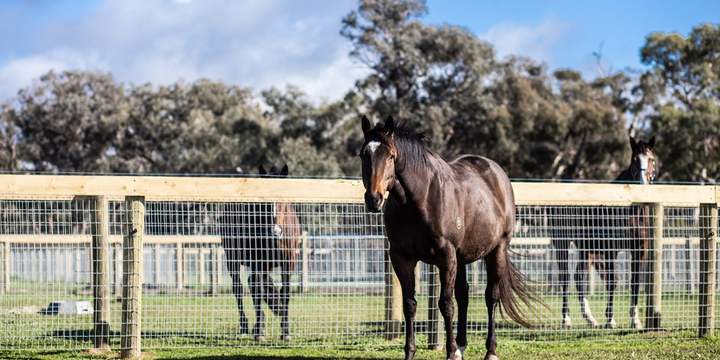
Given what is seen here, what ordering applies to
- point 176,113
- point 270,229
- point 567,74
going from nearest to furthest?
point 270,229 < point 567,74 < point 176,113

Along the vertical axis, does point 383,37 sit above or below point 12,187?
above

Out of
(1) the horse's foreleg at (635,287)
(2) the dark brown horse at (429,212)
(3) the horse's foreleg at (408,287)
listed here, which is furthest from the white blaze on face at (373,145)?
(1) the horse's foreleg at (635,287)

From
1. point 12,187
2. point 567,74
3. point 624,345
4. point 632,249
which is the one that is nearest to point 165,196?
point 12,187

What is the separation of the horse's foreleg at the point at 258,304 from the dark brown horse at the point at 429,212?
233 cm

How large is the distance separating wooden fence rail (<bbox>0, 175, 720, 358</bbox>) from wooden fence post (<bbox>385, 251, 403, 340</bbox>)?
0.4 inches

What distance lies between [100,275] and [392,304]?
2.97m

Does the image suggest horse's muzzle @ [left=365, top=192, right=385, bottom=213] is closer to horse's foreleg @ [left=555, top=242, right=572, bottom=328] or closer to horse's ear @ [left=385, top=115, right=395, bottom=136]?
horse's ear @ [left=385, top=115, right=395, bottom=136]

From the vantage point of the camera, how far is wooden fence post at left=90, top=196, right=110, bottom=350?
8398mm

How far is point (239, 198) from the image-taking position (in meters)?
Answer: 8.45

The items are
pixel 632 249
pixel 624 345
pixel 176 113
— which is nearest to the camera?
pixel 624 345

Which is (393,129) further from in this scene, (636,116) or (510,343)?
(636,116)

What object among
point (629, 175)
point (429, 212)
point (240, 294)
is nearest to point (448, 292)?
point (429, 212)

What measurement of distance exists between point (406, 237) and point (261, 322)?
291 cm

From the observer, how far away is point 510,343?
9.21 m
